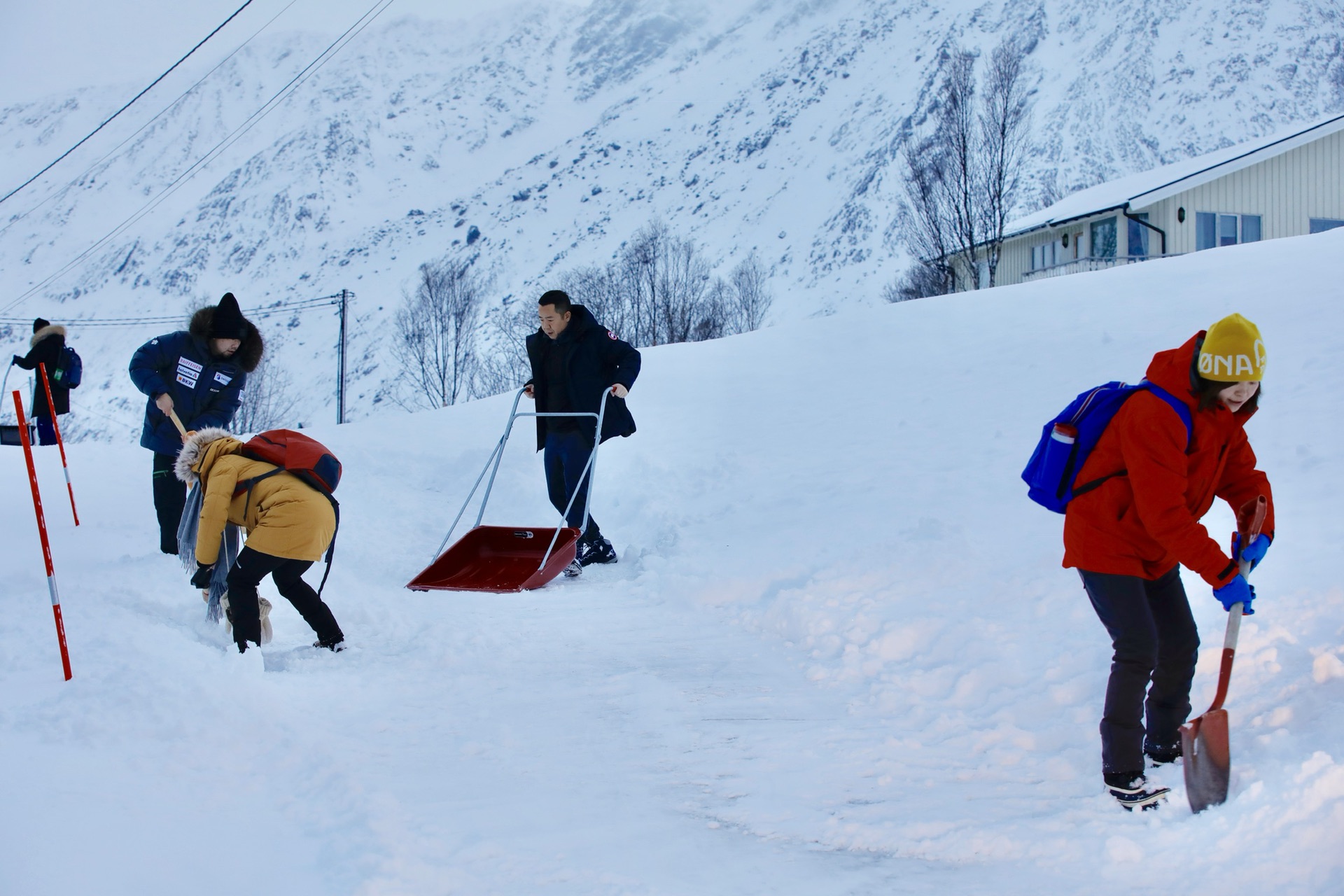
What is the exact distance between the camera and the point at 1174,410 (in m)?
2.72

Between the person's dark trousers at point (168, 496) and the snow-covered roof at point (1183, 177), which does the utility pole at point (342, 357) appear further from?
the person's dark trousers at point (168, 496)

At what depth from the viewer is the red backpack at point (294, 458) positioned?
412 centimetres

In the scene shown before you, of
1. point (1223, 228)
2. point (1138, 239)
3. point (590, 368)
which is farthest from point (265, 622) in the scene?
point (1223, 228)

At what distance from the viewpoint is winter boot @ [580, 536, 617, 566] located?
6.75 metres

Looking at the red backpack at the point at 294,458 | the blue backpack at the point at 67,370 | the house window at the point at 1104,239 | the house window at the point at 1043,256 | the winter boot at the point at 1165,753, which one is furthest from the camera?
the house window at the point at 1043,256

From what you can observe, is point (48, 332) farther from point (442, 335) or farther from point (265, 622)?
point (442, 335)

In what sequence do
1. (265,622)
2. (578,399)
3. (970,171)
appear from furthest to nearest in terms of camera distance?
1. (970,171)
2. (578,399)
3. (265,622)

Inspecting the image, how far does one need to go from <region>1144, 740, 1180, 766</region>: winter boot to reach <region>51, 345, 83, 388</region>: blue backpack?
10.8 metres

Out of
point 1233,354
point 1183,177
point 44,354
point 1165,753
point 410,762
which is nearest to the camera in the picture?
point 1233,354

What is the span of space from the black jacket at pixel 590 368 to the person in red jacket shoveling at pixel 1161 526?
412 cm

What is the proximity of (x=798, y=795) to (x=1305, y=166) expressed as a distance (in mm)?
26132

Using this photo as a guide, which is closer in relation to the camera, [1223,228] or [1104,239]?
[1223,228]

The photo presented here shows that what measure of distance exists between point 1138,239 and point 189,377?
23866 mm

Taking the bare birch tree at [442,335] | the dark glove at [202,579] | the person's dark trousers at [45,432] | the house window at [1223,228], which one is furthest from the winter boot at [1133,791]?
the bare birch tree at [442,335]
